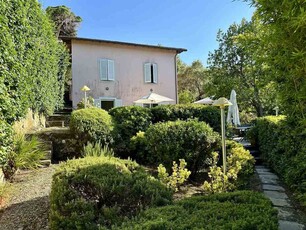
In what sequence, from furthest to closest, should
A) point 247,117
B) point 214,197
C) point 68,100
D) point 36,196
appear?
point 247,117 → point 68,100 → point 36,196 → point 214,197

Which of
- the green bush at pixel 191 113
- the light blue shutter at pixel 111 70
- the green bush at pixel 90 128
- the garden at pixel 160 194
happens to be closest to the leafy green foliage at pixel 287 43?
the garden at pixel 160 194

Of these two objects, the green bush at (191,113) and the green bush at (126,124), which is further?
the green bush at (191,113)

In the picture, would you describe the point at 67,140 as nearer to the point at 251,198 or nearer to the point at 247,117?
the point at 251,198

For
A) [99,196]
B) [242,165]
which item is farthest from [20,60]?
[242,165]

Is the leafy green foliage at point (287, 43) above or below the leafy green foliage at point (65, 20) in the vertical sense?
below

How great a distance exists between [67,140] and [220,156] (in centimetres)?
425

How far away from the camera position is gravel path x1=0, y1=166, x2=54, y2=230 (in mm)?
3283

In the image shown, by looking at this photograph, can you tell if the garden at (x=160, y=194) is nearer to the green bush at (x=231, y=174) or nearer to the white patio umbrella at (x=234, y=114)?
the green bush at (x=231, y=174)

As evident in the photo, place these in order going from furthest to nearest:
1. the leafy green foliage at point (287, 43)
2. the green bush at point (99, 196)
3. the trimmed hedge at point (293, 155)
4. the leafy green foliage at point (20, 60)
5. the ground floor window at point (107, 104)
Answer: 1. the ground floor window at point (107, 104)
2. the leafy green foliage at point (20, 60)
3. the trimmed hedge at point (293, 155)
4. the green bush at point (99, 196)
5. the leafy green foliage at point (287, 43)

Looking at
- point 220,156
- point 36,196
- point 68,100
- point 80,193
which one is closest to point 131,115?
point 220,156

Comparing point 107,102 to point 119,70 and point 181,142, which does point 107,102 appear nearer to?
point 119,70

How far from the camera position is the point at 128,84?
16859mm

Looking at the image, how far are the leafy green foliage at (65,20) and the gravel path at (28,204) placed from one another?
62.0ft

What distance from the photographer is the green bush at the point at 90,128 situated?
696cm
